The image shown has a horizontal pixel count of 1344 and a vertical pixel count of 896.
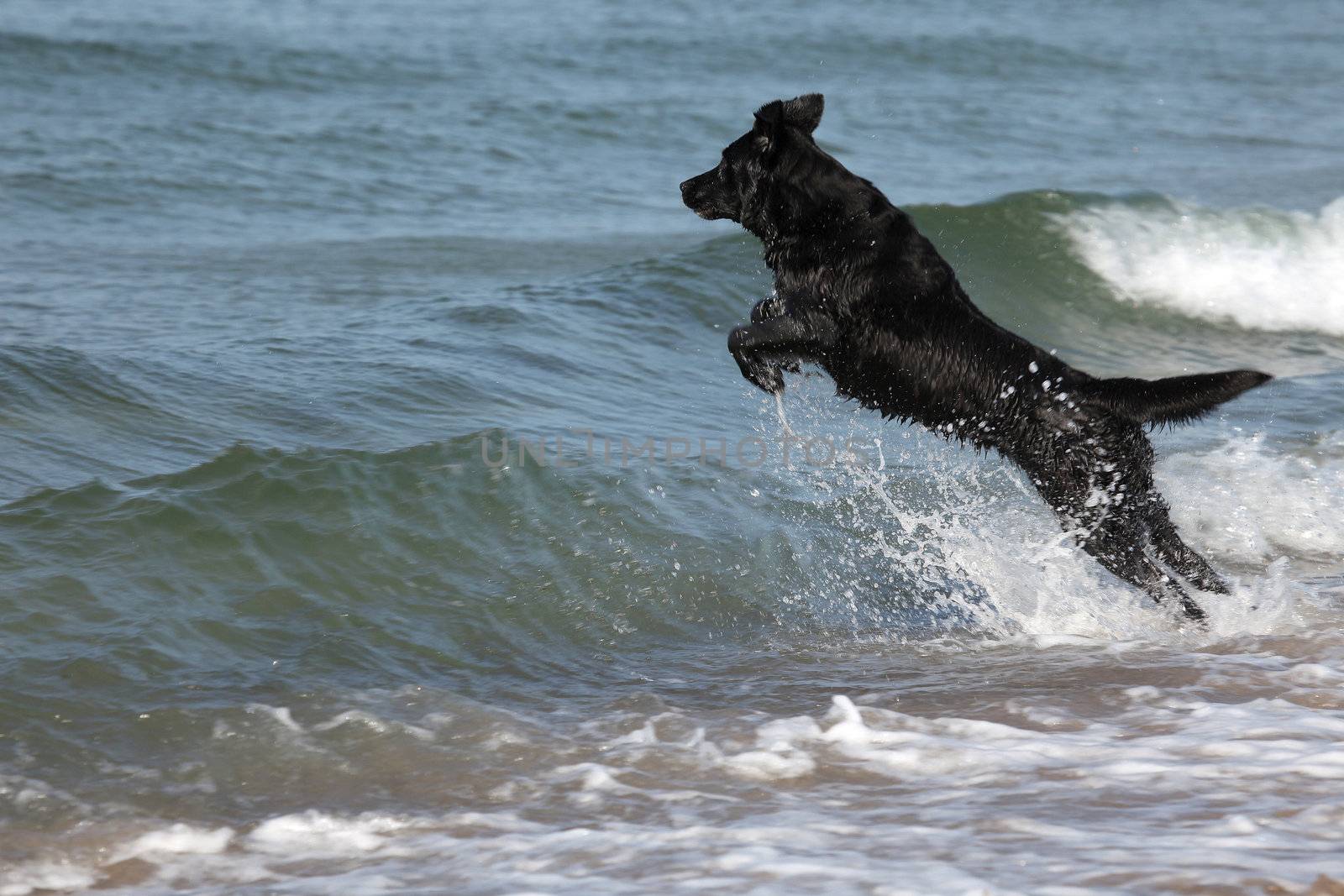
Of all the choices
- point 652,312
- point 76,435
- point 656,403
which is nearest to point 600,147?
point 652,312

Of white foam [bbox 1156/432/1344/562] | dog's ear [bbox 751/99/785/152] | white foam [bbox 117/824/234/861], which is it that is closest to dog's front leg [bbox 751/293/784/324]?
dog's ear [bbox 751/99/785/152]

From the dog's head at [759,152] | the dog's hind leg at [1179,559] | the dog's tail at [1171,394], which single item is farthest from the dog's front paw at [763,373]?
the dog's hind leg at [1179,559]

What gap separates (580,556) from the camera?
21.2 ft

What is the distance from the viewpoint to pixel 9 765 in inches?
170

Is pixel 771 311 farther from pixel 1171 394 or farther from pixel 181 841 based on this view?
pixel 181 841

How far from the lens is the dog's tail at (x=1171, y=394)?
198 inches

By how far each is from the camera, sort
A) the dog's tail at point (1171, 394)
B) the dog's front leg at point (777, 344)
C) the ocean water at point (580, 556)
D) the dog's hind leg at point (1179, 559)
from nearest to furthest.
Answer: the ocean water at point (580, 556) → the dog's tail at point (1171, 394) → the dog's hind leg at point (1179, 559) → the dog's front leg at point (777, 344)

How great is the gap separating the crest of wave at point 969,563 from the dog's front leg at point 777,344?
0.25 metres

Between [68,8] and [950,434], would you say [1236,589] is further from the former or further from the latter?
[68,8]

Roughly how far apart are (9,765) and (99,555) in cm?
170

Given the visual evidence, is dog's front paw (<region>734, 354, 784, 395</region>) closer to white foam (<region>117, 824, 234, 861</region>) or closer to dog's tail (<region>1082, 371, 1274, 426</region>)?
dog's tail (<region>1082, 371, 1274, 426</region>)

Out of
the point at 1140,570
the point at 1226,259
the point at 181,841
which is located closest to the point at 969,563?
the point at 1140,570

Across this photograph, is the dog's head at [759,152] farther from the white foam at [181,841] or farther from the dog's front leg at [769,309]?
the white foam at [181,841]

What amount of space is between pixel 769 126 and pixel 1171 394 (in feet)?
6.10
